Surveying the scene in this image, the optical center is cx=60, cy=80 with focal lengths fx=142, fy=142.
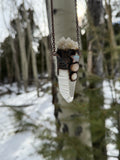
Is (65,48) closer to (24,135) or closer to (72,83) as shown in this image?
(72,83)

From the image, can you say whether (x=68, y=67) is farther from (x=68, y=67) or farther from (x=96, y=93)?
(x=96, y=93)

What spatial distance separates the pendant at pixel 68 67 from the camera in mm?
173

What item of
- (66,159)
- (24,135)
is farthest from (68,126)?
(24,135)

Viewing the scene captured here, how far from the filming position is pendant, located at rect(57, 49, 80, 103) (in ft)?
0.57

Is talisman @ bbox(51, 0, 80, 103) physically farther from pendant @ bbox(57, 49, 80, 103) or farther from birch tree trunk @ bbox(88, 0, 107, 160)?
birch tree trunk @ bbox(88, 0, 107, 160)

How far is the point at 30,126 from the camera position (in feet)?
3.14

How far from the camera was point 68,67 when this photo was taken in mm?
176

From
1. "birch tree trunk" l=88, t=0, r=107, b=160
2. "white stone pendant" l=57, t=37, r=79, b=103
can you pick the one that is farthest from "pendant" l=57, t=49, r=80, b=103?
"birch tree trunk" l=88, t=0, r=107, b=160

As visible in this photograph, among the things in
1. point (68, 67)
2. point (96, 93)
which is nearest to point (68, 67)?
point (68, 67)

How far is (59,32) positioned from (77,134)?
751 mm

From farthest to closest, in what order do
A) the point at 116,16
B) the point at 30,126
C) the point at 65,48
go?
the point at 30,126 → the point at 116,16 → the point at 65,48

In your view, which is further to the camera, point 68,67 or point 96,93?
point 96,93

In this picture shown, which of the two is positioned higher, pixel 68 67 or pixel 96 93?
pixel 68 67

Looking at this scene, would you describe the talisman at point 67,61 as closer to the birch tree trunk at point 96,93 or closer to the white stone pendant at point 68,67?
the white stone pendant at point 68,67
